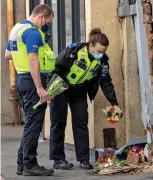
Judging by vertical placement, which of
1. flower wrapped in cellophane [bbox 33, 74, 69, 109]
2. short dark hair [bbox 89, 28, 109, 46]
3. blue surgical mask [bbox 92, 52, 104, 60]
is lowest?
flower wrapped in cellophane [bbox 33, 74, 69, 109]

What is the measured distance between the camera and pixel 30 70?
7.40 meters

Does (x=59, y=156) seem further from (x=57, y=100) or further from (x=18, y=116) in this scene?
(x=18, y=116)

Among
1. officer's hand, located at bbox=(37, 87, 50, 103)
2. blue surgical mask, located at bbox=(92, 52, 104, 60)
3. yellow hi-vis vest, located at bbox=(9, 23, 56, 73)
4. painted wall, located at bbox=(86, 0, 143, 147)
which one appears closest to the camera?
officer's hand, located at bbox=(37, 87, 50, 103)

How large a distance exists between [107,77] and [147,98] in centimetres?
56

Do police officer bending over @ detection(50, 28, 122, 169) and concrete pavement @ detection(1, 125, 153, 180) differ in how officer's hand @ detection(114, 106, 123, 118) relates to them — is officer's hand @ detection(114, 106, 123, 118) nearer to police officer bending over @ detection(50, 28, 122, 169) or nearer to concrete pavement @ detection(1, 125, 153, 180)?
police officer bending over @ detection(50, 28, 122, 169)

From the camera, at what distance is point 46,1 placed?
10695 millimetres

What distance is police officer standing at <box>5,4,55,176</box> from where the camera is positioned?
7.45m

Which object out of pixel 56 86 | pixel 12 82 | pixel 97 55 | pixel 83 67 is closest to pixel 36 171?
pixel 56 86

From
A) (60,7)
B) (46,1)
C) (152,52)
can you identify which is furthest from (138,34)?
(46,1)

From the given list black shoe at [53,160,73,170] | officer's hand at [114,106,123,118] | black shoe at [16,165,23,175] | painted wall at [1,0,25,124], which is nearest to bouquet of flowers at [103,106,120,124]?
officer's hand at [114,106,123,118]

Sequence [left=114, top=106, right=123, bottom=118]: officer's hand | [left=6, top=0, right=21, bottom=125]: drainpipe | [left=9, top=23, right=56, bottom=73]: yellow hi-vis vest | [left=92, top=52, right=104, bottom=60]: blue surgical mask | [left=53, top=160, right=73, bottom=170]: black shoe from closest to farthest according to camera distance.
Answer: [left=9, top=23, right=56, bottom=73]: yellow hi-vis vest → [left=92, top=52, right=104, bottom=60]: blue surgical mask → [left=114, top=106, right=123, bottom=118]: officer's hand → [left=53, top=160, right=73, bottom=170]: black shoe → [left=6, top=0, right=21, bottom=125]: drainpipe

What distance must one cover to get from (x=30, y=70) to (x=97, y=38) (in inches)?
34.3

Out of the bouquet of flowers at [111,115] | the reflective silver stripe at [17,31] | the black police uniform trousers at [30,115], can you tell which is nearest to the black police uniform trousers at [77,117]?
the bouquet of flowers at [111,115]

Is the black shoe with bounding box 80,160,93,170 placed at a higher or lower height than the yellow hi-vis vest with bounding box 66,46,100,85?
lower
